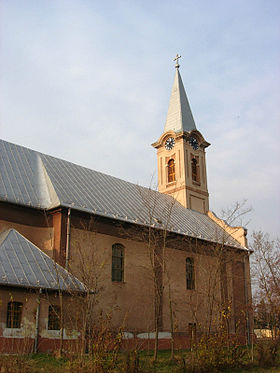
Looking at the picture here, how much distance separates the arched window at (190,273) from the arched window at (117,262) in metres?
5.32

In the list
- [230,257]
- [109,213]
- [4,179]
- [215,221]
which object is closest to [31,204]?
[4,179]

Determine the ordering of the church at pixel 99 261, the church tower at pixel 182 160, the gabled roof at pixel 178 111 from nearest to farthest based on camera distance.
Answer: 1. the church at pixel 99 261
2. the church tower at pixel 182 160
3. the gabled roof at pixel 178 111

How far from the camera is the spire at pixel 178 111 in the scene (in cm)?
3569

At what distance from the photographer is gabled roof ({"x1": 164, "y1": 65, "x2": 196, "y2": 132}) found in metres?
35.7

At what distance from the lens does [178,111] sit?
36.3 metres

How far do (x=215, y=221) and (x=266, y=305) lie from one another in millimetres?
11736

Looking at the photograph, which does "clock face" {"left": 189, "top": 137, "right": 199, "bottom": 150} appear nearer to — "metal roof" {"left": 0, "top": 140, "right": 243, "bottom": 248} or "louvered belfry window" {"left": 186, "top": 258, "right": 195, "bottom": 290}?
"metal roof" {"left": 0, "top": 140, "right": 243, "bottom": 248}

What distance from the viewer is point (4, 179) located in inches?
816

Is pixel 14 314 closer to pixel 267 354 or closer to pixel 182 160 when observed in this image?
pixel 267 354

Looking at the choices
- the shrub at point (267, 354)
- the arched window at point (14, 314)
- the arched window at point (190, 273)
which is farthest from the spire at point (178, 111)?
the arched window at point (14, 314)

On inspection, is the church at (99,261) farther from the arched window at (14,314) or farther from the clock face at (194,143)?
the clock face at (194,143)

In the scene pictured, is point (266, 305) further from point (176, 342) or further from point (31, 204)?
point (31, 204)

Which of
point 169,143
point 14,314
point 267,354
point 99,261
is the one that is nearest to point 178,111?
point 169,143

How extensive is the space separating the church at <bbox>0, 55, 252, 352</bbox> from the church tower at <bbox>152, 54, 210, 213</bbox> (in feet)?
9.51
